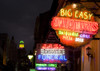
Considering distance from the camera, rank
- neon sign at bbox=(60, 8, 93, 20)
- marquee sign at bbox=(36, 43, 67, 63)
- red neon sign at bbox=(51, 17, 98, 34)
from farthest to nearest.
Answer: marquee sign at bbox=(36, 43, 67, 63)
neon sign at bbox=(60, 8, 93, 20)
red neon sign at bbox=(51, 17, 98, 34)

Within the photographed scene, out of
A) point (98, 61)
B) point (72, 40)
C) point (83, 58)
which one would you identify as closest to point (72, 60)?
point (83, 58)

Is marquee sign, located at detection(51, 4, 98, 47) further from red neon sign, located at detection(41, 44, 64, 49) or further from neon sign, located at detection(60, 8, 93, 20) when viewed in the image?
red neon sign, located at detection(41, 44, 64, 49)

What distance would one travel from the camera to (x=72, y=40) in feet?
28.8

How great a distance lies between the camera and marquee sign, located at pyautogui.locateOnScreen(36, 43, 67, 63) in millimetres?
18141

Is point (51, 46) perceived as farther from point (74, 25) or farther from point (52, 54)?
point (74, 25)

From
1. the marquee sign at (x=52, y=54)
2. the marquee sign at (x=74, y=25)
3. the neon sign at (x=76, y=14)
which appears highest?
the neon sign at (x=76, y=14)

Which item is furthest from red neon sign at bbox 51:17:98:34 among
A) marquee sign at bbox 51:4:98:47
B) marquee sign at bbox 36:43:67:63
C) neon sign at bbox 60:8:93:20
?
marquee sign at bbox 36:43:67:63

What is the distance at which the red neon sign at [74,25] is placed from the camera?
8.54 m

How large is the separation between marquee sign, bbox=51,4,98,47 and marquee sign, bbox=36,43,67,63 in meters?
9.26

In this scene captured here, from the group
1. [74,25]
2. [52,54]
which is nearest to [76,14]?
[74,25]

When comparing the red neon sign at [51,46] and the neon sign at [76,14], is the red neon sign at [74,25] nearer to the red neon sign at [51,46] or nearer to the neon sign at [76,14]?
the neon sign at [76,14]

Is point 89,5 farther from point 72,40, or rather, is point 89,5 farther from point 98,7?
point 72,40

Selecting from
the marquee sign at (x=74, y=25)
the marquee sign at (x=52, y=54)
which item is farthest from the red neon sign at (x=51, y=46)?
the marquee sign at (x=74, y=25)

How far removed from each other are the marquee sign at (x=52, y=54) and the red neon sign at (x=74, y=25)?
9361 mm
